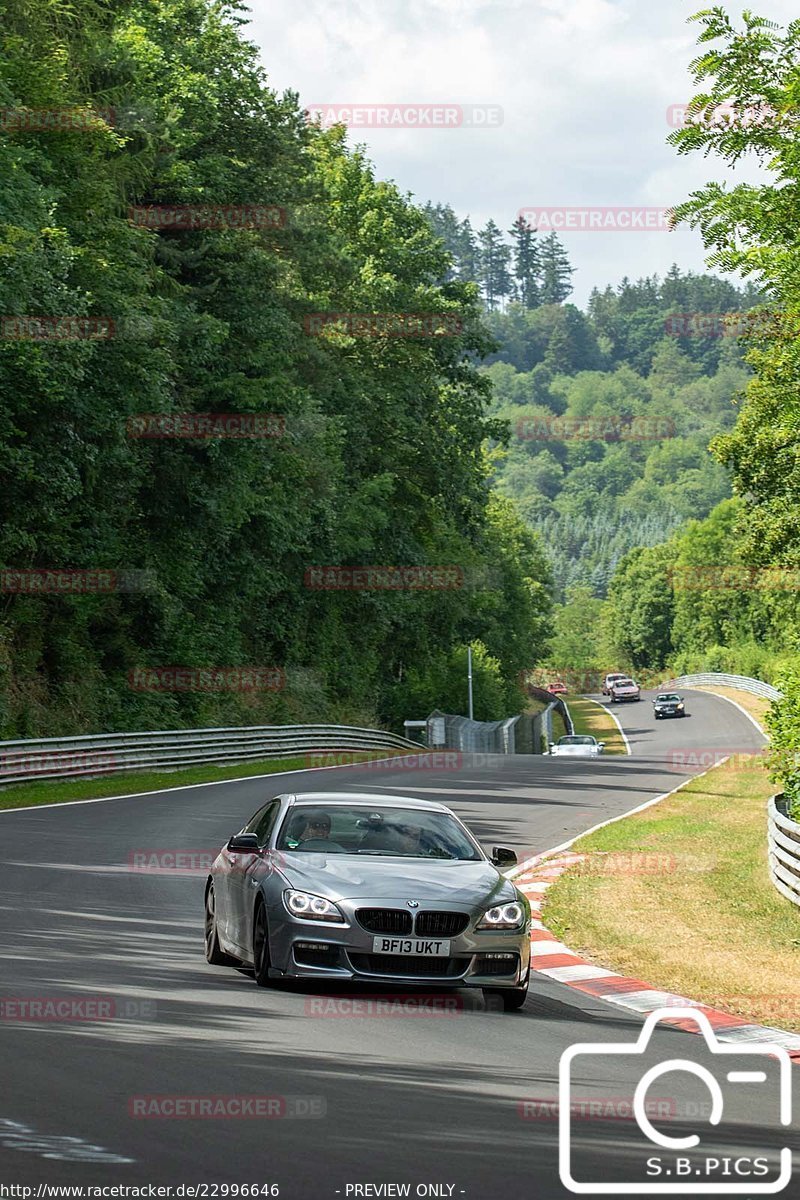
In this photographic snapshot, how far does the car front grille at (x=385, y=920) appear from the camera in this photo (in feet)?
32.3

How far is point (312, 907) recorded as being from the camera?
390 inches

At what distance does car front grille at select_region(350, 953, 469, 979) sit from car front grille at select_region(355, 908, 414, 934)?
153 mm

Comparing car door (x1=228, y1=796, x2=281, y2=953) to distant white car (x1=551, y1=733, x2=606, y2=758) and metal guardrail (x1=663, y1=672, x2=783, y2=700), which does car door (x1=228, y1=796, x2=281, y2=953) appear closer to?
distant white car (x1=551, y1=733, x2=606, y2=758)

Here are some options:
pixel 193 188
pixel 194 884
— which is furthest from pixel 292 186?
pixel 194 884

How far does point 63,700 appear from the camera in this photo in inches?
1560

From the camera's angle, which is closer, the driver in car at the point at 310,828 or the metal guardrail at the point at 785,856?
the driver in car at the point at 310,828

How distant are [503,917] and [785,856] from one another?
7.87 meters

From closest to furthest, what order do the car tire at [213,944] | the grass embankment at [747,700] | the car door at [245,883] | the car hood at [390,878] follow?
the car hood at [390,878] → the car door at [245,883] → the car tire at [213,944] → the grass embankment at [747,700]

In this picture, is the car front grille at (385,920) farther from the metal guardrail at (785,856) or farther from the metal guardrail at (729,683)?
the metal guardrail at (729,683)

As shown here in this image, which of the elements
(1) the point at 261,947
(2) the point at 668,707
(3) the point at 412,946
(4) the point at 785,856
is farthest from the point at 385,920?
(2) the point at 668,707

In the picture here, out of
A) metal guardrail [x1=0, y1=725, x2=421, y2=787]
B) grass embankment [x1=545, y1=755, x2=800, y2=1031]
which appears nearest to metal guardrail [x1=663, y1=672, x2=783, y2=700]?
metal guardrail [x1=0, y1=725, x2=421, y2=787]

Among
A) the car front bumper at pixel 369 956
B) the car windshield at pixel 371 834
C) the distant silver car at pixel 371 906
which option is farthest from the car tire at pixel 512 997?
the car windshield at pixel 371 834

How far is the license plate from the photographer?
32.1 feet

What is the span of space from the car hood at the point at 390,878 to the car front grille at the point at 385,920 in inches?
3.9
